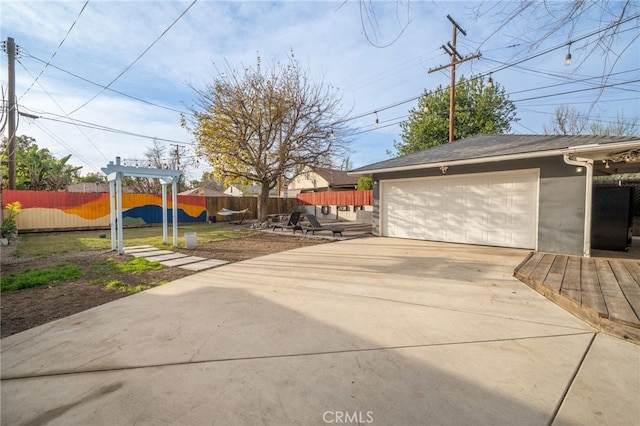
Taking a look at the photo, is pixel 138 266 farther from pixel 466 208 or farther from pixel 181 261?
pixel 466 208

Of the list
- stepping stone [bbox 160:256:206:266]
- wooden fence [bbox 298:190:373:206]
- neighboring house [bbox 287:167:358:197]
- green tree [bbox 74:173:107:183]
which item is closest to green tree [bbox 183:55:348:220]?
wooden fence [bbox 298:190:373:206]

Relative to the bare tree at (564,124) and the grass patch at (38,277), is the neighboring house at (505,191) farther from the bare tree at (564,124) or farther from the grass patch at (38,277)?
the bare tree at (564,124)

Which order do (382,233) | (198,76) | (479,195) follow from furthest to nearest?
(198,76), (382,233), (479,195)

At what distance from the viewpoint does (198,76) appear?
1242cm

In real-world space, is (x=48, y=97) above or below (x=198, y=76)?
below

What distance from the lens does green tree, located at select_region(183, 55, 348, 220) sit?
40.7 feet

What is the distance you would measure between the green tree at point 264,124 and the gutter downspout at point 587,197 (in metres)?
9.14

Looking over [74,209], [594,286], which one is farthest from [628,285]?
[74,209]

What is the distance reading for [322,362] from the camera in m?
2.24

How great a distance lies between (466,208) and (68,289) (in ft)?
31.7

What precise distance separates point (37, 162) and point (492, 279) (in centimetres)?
2393

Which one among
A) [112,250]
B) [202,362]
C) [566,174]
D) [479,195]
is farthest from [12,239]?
[566,174]

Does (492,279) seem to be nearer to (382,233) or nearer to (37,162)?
(382,233)

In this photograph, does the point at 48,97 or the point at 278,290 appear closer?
the point at 278,290
